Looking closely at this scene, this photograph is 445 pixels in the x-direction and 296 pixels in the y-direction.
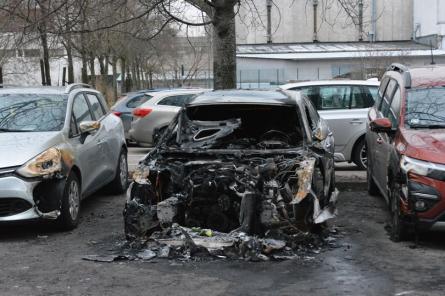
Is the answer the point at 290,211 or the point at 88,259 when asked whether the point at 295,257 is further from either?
the point at 88,259

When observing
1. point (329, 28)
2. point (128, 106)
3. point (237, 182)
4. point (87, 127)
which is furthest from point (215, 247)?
point (329, 28)

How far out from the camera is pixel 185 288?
529cm

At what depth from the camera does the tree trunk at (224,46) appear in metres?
10.7

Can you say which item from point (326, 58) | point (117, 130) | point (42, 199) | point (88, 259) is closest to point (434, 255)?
point (88, 259)

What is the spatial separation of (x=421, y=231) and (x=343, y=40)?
57.7 meters

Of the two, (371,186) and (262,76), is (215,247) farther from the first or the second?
(262,76)

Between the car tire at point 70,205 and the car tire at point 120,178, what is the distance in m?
1.90

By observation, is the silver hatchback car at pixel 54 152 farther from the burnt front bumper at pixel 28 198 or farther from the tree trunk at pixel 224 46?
the tree trunk at pixel 224 46

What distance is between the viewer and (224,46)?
10.9 m

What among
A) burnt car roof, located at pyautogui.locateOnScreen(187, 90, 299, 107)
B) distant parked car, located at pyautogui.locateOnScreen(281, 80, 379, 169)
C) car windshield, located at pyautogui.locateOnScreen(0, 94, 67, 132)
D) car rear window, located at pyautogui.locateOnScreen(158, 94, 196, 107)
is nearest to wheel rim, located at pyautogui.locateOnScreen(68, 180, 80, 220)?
car windshield, located at pyautogui.locateOnScreen(0, 94, 67, 132)

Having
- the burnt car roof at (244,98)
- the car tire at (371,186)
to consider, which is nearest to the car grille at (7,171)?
the burnt car roof at (244,98)

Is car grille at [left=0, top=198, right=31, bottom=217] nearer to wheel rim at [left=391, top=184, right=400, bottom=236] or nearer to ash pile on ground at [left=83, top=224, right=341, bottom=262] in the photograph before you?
ash pile on ground at [left=83, top=224, right=341, bottom=262]

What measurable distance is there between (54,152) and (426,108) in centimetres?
409

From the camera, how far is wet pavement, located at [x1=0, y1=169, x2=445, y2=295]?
525 centimetres
